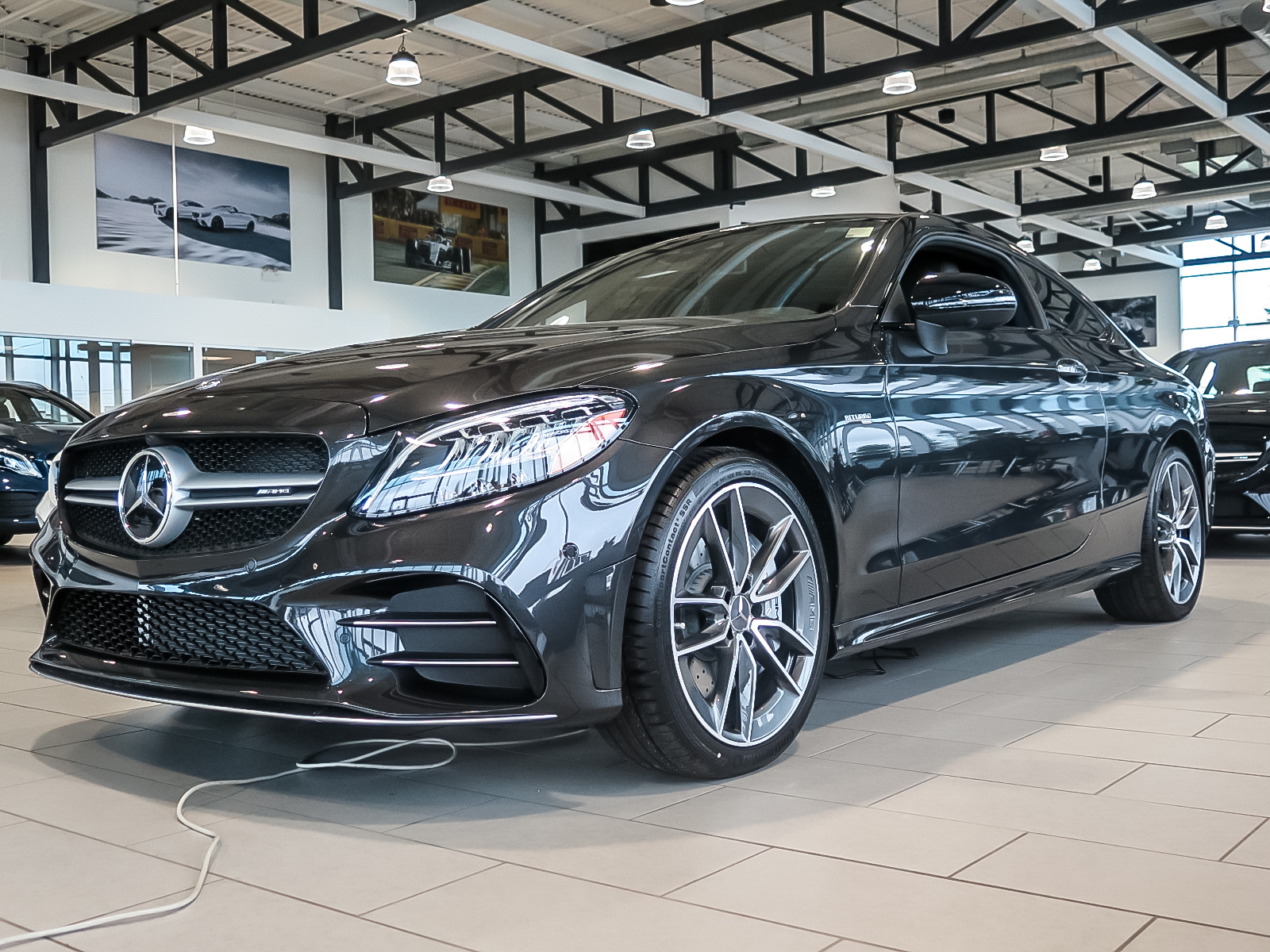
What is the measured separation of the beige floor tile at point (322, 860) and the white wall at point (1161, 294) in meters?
31.7

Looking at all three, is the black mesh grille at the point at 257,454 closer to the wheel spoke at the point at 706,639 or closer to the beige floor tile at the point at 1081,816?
the wheel spoke at the point at 706,639

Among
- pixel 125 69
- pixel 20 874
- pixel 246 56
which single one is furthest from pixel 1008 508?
pixel 125 69

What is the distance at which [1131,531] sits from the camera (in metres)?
4.16

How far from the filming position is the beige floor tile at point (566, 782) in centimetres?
238

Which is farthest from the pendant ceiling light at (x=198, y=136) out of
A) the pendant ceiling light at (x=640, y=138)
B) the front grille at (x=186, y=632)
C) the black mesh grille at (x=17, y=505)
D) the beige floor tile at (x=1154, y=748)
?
the beige floor tile at (x=1154, y=748)

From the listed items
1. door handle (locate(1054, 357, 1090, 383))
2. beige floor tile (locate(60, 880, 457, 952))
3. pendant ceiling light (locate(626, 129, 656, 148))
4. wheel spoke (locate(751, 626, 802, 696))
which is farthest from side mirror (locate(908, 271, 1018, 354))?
pendant ceiling light (locate(626, 129, 656, 148))

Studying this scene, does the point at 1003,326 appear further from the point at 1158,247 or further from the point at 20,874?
the point at 1158,247

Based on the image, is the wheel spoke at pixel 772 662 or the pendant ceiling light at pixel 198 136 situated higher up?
the pendant ceiling light at pixel 198 136

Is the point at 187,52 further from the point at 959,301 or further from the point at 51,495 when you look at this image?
the point at 959,301

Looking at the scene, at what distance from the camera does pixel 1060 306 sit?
4.04 metres

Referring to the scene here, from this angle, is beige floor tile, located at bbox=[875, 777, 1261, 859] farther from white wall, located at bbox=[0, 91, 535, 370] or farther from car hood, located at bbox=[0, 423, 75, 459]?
white wall, located at bbox=[0, 91, 535, 370]

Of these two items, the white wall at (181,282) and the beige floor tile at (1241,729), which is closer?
the beige floor tile at (1241,729)

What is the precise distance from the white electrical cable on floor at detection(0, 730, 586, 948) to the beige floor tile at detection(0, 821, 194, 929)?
0.05 metres

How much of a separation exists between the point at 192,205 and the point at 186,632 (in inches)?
653
